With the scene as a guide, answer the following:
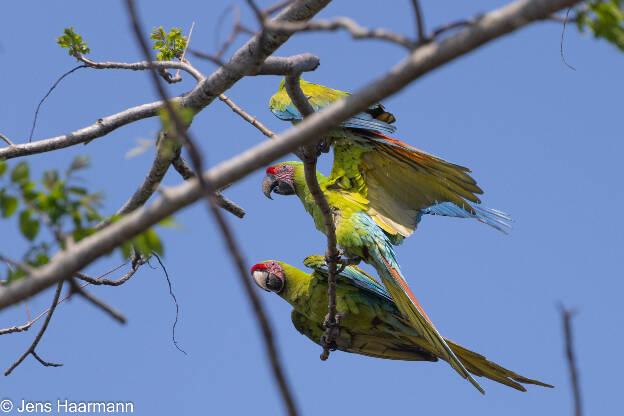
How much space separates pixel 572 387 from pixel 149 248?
1.05 metres

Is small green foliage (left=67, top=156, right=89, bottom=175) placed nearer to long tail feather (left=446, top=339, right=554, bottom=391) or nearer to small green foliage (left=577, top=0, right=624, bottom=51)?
small green foliage (left=577, top=0, right=624, bottom=51)

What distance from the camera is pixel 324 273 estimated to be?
484 centimetres

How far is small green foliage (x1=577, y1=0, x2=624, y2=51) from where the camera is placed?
1.53 meters

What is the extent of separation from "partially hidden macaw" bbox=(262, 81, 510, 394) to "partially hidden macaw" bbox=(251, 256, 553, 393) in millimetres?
343

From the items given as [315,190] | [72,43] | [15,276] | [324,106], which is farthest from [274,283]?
[15,276]

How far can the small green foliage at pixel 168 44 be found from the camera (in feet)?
13.3

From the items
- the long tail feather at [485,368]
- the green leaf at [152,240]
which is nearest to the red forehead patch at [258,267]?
the long tail feather at [485,368]

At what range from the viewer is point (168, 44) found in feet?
13.4

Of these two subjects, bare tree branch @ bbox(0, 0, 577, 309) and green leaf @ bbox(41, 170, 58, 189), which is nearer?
bare tree branch @ bbox(0, 0, 577, 309)

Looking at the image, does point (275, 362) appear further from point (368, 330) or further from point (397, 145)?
point (368, 330)

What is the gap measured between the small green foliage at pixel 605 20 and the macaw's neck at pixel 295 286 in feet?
11.9

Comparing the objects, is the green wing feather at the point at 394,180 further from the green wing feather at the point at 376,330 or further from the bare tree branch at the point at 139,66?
the bare tree branch at the point at 139,66

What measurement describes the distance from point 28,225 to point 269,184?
11.1ft

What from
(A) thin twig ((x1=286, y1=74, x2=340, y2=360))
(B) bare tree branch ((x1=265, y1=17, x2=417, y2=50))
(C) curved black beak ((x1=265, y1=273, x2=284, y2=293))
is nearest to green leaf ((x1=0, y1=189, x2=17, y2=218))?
(B) bare tree branch ((x1=265, y1=17, x2=417, y2=50))
